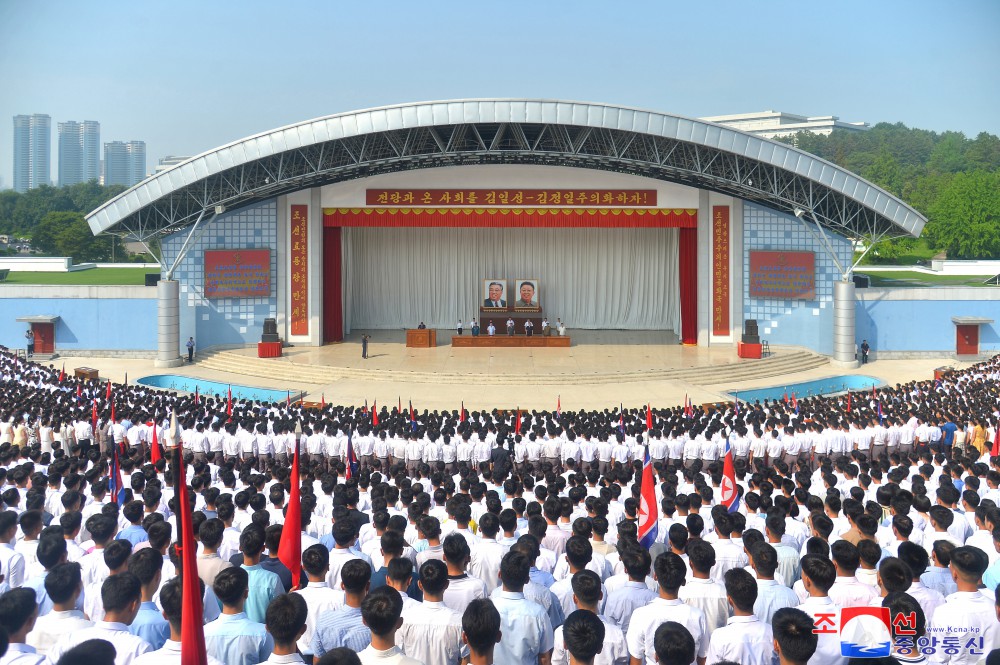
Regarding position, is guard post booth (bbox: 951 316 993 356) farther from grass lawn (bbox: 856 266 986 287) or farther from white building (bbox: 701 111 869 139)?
white building (bbox: 701 111 869 139)

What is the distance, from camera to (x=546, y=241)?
3059cm

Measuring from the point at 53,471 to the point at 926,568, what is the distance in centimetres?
747

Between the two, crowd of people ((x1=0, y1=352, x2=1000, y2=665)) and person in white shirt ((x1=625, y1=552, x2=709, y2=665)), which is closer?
crowd of people ((x1=0, y1=352, x2=1000, y2=665))

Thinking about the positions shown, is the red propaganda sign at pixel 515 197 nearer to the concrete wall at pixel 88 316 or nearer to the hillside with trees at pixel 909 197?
the concrete wall at pixel 88 316

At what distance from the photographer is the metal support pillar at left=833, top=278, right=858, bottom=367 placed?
77.7ft

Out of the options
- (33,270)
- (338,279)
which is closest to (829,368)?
(338,279)

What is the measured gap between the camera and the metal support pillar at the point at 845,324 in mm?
23688

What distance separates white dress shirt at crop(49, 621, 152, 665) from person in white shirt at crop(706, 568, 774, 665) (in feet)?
8.55

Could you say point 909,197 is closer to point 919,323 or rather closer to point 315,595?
point 919,323

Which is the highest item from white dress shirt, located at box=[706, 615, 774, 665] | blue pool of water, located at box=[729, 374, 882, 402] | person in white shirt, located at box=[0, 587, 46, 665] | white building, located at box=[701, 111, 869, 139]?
white building, located at box=[701, 111, 869, 139]

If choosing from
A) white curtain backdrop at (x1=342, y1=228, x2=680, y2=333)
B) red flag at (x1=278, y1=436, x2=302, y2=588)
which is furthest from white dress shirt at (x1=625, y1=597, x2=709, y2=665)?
white curtain backdrop at (x1=342, y1=228, x2=680, y2=333)

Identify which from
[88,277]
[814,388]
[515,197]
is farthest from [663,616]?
[88,277]

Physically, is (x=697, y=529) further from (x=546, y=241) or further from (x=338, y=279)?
(x=546, y=241)

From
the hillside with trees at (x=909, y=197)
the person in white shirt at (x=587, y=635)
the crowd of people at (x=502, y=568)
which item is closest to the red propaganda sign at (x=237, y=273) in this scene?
the crowd of people at (x=502, y=568)
